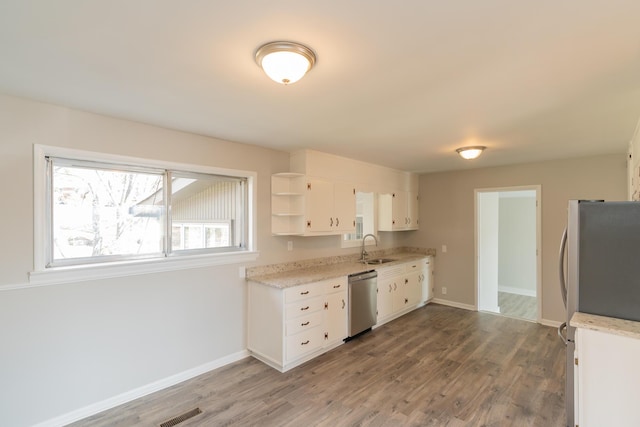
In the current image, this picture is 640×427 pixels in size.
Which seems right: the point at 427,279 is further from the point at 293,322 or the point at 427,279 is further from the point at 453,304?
the point at 293,322

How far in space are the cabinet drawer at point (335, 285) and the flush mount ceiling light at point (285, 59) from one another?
2.49 m

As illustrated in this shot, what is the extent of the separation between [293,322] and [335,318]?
0.68m

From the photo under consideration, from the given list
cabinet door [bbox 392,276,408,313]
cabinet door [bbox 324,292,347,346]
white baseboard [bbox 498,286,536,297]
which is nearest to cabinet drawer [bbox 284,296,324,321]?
cabinet door [bbox 324,292,347,346]

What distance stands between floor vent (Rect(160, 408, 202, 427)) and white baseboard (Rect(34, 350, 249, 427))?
1.71 feet

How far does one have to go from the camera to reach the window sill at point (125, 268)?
7.50ft

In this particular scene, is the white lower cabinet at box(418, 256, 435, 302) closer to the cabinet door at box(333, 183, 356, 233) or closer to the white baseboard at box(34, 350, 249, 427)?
the cabinet door at box(333, 183, 356, 233)

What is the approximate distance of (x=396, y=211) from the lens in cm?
532

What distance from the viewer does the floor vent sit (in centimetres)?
234

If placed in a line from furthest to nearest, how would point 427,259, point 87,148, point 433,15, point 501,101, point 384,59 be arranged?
point 427,259, point 87,148, point 501,101, point 384,59, point 433,15

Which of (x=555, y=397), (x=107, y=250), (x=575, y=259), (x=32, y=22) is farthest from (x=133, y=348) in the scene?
(x=555, y=397)

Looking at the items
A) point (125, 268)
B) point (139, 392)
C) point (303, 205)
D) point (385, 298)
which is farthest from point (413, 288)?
point (125, 268)

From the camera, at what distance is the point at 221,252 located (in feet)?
11.1

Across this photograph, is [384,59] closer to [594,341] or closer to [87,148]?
[594,341]

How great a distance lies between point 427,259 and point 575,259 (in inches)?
142
